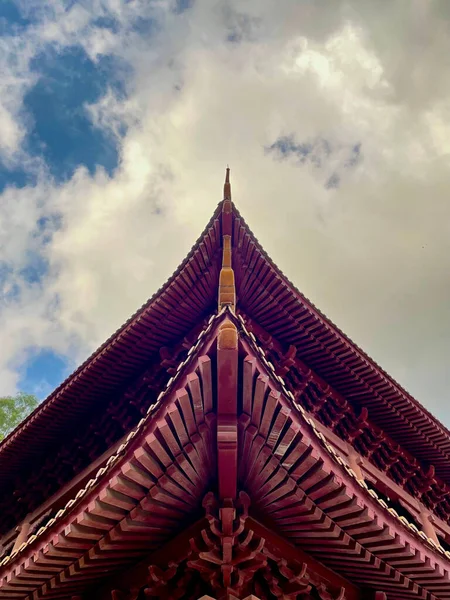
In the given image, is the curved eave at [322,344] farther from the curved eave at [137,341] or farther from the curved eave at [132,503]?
the curved eave at [132,503]

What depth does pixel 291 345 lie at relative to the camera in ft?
23.7

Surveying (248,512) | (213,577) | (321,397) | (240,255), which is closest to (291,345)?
(321,397)

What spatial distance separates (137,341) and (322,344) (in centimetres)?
296

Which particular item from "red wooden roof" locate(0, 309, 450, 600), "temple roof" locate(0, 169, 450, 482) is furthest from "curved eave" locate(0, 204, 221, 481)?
"red wooden roof" locate(0, 309, 450, 600)

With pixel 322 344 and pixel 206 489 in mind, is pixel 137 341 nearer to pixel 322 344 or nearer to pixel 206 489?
pixel 322 344

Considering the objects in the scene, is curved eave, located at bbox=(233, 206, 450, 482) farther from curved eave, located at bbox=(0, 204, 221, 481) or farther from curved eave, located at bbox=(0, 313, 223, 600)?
curved eave, located at bbox=(0, 313, 223, 600)

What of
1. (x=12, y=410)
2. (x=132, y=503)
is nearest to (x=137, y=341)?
(x=132, y=503)

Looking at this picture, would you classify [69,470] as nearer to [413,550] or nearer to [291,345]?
[291,345]

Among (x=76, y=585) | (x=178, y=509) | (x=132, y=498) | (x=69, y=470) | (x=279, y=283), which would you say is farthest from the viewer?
(x=69, y=470)

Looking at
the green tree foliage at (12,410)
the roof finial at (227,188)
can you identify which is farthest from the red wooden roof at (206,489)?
the green tree foliage at (12,410)

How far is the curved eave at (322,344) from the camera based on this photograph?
22.0 ft

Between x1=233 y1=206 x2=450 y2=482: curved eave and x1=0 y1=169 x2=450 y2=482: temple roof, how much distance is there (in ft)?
0.05

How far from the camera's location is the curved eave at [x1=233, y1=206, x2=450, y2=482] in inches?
264

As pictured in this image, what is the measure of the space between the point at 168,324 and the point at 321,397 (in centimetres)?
288
